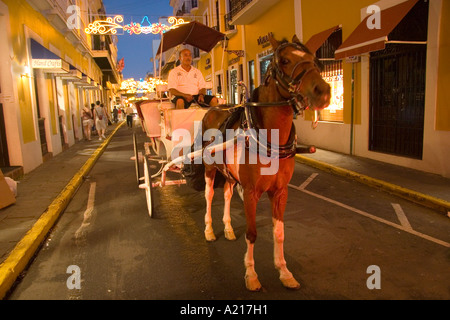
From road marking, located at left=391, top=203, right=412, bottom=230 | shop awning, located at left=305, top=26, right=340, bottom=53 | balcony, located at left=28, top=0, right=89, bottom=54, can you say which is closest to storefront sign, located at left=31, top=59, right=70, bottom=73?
balcony, located at left=28, top=0, right=89, bottom=54

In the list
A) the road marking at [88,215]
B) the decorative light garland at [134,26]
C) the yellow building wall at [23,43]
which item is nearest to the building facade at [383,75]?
the road marking at [88,215]

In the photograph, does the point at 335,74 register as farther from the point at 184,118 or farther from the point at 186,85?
the point at 184,118

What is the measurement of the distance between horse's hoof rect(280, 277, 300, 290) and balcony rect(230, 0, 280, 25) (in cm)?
1401

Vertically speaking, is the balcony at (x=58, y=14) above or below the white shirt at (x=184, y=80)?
above

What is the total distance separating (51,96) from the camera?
1410cm

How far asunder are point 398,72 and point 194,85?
5.75 m

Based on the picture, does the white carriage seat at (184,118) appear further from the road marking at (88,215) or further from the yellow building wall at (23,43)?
the yellow building wall at (23,43)

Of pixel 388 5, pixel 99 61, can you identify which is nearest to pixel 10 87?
pixel 388 5

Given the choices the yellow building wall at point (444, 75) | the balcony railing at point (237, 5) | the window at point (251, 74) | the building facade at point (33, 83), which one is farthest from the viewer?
the window at point (251, 74)

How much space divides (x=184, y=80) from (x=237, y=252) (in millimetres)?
3202

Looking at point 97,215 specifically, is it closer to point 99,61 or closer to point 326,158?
point 326,158

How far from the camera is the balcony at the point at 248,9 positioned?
51.0ft

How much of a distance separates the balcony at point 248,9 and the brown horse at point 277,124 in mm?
13110

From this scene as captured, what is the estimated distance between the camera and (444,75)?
7.73 metres
